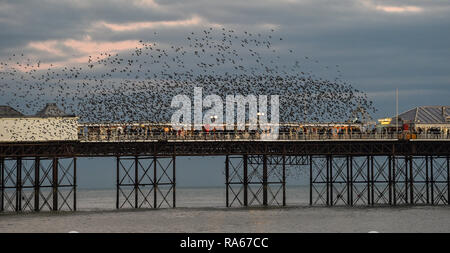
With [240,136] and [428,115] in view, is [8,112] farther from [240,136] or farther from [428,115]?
[428,115]

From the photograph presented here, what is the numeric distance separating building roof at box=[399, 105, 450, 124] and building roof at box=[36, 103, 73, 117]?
1504 inches

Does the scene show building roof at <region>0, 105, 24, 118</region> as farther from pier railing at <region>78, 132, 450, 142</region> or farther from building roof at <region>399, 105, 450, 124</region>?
building roof at <region>399, 105, 450, 124</region>

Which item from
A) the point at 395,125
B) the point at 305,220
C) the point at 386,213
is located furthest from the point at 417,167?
the point at 305,220

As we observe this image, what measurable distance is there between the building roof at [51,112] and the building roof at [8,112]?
2.00 m

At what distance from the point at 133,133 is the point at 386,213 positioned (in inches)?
973

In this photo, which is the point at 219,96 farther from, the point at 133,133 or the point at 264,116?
the point at 133,133

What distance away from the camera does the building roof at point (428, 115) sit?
109 metres

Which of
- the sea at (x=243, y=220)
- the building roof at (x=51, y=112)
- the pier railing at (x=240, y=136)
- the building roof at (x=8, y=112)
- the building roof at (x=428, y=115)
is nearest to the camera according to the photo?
the sea at (x=243, y=220)

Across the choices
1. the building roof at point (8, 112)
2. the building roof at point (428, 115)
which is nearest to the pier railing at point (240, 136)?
the building roof at point (8, 112)

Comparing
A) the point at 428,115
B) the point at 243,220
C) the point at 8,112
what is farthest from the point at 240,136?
the point at 428,115

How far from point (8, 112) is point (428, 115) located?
46.1 meters

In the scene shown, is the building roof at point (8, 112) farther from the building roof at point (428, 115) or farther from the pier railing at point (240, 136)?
the building roof at point (428, 115)

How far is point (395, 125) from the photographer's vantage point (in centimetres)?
10812

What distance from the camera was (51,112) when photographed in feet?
321
